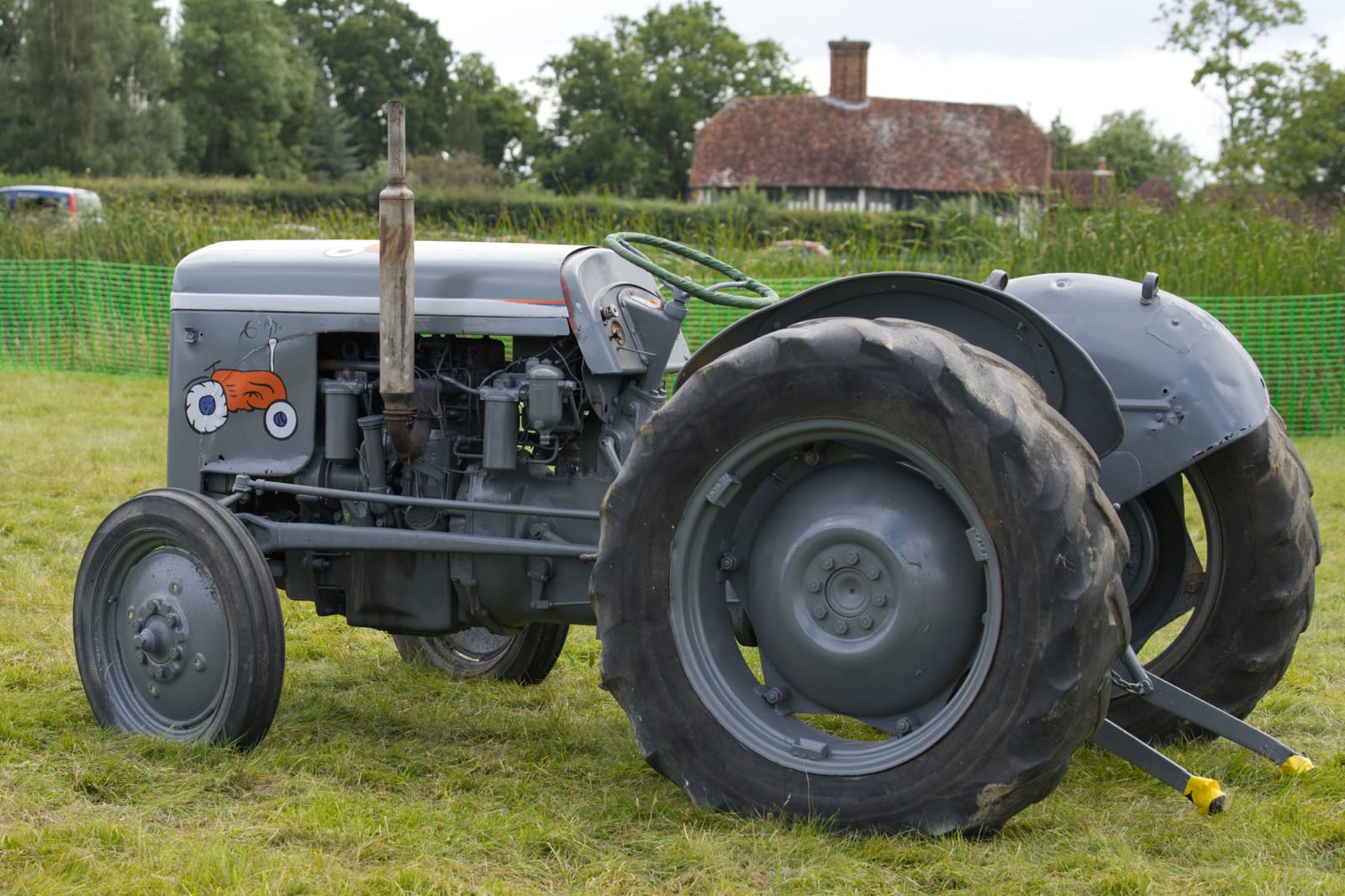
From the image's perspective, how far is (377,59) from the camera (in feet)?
216

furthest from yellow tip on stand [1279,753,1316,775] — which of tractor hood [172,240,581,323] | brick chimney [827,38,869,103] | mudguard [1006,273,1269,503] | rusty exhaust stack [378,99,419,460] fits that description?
brick chimney [827,38,869,103]

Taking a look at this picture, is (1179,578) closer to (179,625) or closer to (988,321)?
(988,321)

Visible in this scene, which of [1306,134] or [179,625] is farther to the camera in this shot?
[1306,134]

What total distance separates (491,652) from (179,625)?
124 cm

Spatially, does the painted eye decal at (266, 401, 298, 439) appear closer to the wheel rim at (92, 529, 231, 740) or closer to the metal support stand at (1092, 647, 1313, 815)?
the wheel rim at (92, 529, 231, 740)

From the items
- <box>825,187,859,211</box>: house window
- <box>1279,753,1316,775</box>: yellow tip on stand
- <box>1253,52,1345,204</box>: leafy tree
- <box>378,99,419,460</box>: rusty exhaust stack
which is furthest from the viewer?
<box>825,187,859,211</box>: house window

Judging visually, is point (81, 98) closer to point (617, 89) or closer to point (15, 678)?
point (617, 89)

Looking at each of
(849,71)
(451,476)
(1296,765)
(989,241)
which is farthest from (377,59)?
(1296,765)

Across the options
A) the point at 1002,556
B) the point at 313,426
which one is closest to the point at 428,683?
the point at 313,426

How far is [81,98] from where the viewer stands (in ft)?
148

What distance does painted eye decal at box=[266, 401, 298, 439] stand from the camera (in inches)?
154

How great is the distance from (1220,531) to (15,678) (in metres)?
3.66

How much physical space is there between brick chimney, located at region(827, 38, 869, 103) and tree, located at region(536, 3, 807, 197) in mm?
10363

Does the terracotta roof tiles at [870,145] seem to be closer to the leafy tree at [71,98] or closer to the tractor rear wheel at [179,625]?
the leafy tree at [71,98]
